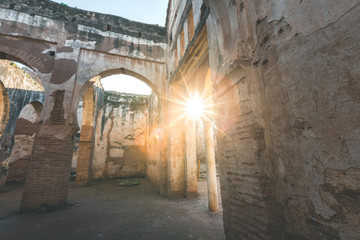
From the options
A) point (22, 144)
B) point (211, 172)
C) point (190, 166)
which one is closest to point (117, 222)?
point (211, 172)

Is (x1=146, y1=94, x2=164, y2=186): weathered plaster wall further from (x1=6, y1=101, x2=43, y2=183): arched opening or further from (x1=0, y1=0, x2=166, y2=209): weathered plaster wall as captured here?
(x1=6, y1=101, x2=43, y2=183): arched opening

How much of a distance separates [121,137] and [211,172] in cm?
772

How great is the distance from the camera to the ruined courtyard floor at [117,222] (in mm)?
2840

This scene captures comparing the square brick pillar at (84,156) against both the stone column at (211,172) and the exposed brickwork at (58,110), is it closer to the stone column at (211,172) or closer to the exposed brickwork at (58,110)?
the exposed brickwork at (58,110)

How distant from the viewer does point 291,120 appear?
1491 mm

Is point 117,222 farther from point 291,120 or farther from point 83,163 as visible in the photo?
point 83,163

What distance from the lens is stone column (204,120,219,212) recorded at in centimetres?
401

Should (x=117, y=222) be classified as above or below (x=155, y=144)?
below

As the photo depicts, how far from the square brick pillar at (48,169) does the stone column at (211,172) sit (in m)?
3.87

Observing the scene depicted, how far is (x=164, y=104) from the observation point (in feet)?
20.4

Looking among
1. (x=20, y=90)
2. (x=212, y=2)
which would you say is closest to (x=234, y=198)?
(x=212, y=2)

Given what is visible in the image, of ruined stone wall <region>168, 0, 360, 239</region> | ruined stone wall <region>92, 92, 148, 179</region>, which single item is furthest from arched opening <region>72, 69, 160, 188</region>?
ruined stone wall <region>168, 0, 360, 239</region>

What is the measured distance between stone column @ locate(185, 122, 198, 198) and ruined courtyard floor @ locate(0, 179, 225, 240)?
0.48 meters

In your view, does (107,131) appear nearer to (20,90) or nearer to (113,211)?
(20,90)
